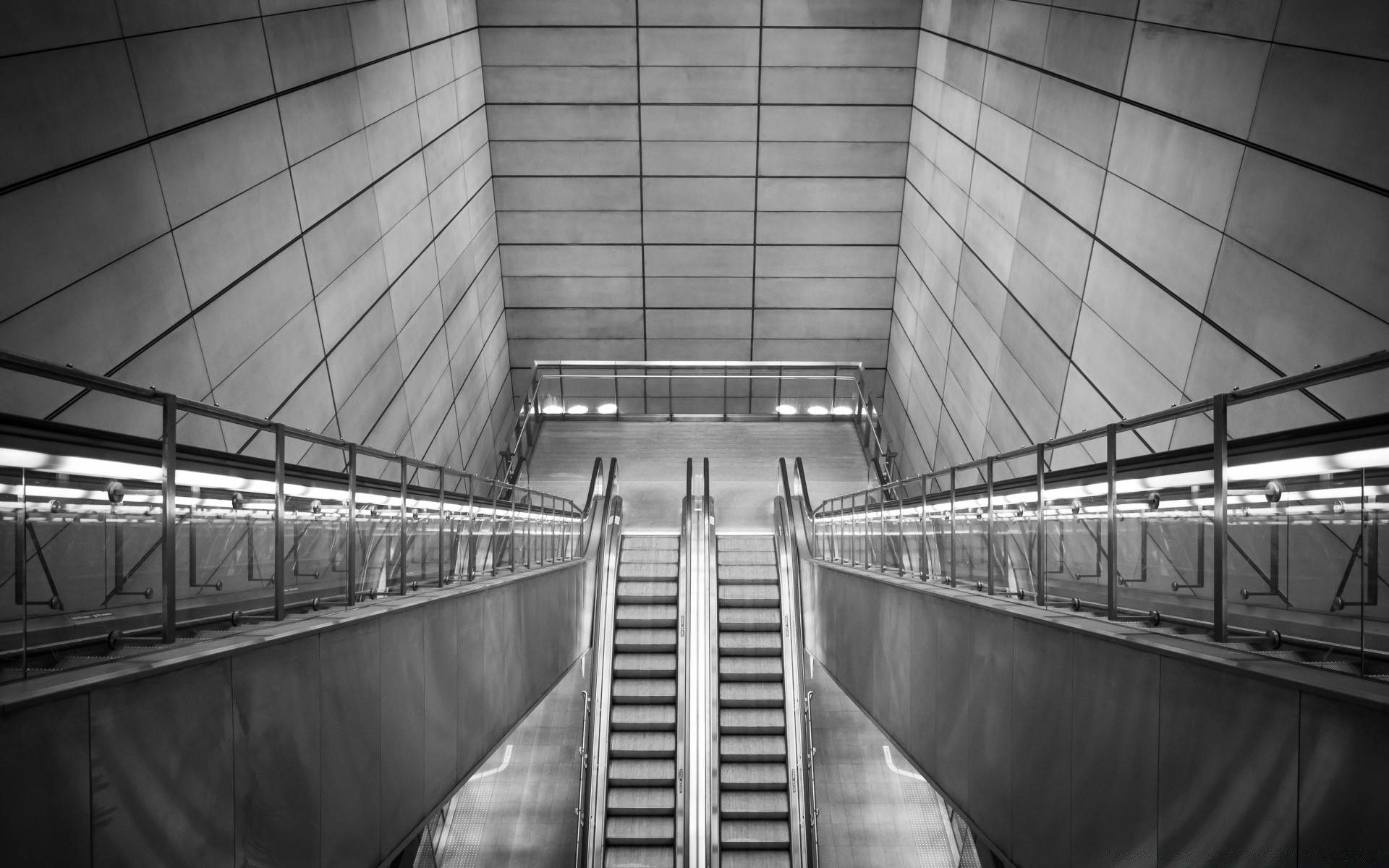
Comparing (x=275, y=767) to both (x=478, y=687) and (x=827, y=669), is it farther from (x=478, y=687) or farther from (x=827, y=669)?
(x=827, y=669)

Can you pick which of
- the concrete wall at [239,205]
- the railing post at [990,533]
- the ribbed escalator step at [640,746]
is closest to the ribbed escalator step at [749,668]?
the ribbed escalator step at [640,746]

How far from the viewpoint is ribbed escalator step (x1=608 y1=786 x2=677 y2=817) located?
11.8 meters

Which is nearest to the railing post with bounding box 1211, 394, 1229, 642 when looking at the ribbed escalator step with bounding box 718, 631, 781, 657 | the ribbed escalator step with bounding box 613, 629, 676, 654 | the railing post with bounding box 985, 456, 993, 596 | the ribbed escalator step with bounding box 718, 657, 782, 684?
the railing post with bounding box 985, 456, 993, 596

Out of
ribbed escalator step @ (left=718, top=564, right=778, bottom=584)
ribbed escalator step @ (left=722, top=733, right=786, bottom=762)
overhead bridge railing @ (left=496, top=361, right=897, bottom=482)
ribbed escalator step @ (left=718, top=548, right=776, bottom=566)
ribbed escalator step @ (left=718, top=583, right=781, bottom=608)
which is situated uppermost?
overhead bridge railing @ (left=496, top=361, right=897, bottom=482)

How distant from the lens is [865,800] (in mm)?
15789

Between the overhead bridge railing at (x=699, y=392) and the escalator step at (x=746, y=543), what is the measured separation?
325 inches

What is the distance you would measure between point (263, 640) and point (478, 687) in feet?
11.8

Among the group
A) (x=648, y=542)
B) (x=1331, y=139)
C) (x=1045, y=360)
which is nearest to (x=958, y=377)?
(x=1045, y=360)

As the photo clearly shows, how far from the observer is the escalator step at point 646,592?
1396 centimetres

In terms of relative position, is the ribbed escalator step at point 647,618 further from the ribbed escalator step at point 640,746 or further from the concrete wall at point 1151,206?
the concrete wall at point 1151,206

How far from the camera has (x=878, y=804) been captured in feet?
51.9

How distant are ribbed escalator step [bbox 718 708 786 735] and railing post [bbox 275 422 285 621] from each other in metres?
8.66

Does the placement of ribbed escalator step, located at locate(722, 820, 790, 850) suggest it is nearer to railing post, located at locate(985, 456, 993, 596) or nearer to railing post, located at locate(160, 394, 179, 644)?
railing post, located at locate(985, 456, 993, 596)

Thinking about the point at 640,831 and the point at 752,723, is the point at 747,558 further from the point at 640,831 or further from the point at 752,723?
the point at 640,831
